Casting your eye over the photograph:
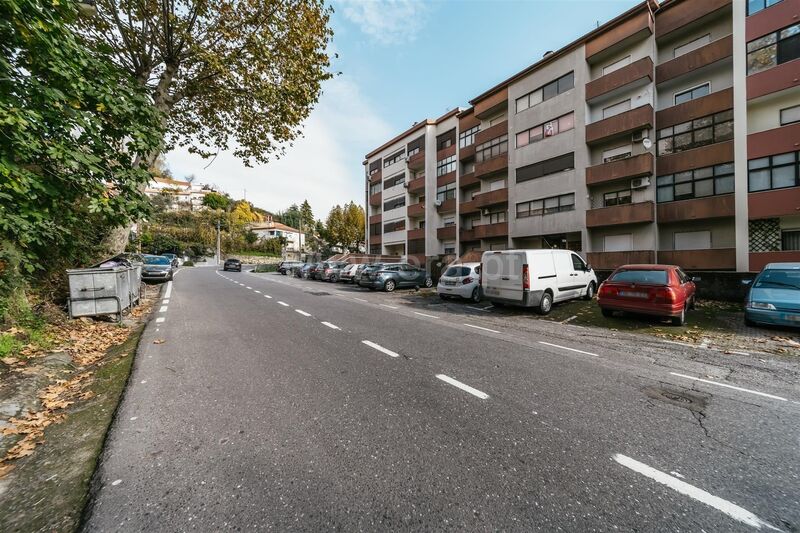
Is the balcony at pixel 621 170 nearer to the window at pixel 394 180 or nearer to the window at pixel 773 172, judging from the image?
the window at pixel 773 172

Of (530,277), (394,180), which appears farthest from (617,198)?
(394,180)

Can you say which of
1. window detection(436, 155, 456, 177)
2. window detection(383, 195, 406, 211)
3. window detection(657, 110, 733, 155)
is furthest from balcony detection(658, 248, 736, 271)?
window detection(383, 195, 406, 211)

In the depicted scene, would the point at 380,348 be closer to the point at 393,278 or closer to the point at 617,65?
the point at 393,278

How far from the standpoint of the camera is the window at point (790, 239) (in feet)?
45.7

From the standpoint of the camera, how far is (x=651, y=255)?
→ 1711cm

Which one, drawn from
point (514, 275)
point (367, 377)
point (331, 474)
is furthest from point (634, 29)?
point (331, 474)

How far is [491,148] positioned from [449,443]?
26108 millimetres

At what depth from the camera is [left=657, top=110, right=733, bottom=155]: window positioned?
15568 millimetres

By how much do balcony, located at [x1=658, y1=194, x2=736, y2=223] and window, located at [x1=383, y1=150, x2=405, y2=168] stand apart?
25.5 metres

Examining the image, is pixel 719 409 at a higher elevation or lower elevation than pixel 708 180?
lower

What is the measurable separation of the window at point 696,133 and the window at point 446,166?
1531cm

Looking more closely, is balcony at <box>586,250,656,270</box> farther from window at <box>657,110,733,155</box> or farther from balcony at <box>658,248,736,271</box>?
window at <box>657,110,733,155</box>

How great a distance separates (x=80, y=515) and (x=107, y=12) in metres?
15.1

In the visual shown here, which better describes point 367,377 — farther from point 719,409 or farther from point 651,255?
point 651,255
